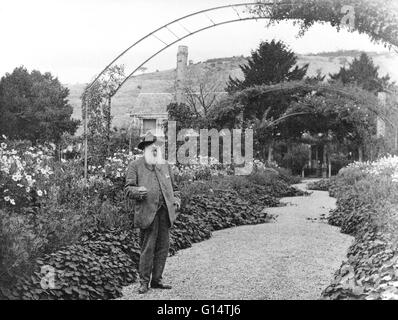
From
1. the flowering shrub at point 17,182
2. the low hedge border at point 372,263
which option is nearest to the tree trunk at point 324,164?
the low hedge border at point 372,263

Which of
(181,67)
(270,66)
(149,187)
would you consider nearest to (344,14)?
(149,187)

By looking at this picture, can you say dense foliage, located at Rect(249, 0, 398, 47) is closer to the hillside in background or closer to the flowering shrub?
the flowering shrub

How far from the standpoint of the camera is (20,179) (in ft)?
20.1

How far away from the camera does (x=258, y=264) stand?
6648 mm

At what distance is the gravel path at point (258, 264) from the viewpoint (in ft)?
17.6

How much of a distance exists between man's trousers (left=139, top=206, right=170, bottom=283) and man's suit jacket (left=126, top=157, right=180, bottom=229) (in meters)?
0.10

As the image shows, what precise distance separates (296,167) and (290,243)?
26901mm

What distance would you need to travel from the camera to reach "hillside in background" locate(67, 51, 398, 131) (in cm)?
3642

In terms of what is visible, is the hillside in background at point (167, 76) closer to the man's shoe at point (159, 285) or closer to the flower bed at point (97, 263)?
the flower bed at point (97, 263)

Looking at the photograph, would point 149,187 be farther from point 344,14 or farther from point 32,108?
point 32,108

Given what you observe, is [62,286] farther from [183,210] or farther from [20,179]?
[183,210]

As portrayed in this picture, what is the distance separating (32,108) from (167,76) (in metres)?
35.3

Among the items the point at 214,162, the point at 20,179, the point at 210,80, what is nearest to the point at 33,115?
the point at 210,80
